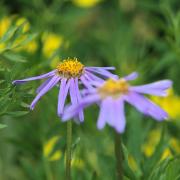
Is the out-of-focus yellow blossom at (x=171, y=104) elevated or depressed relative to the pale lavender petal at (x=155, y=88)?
elevated

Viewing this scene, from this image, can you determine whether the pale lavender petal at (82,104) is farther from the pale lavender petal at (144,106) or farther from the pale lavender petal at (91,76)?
the pale lavender petal at (91,76)

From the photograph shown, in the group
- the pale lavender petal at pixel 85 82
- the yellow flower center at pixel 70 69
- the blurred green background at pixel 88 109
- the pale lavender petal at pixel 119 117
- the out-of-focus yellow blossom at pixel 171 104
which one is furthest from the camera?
the out-of-focus yellow blossom at pixel 171 104

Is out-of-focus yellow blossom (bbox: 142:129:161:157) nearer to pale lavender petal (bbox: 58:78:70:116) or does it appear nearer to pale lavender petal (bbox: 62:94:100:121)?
pale lavender petal (bbox: 58:78:70:116)

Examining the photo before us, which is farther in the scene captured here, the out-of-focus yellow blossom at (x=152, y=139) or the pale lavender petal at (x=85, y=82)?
the out-of-focus yellow blossom at (x=152, y=139)

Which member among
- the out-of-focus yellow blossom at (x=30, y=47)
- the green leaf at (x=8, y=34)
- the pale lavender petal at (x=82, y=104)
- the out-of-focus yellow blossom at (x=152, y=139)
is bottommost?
the pale lavender petal at (x=82, y=104)

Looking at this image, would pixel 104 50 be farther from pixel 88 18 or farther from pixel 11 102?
pixel 11 102

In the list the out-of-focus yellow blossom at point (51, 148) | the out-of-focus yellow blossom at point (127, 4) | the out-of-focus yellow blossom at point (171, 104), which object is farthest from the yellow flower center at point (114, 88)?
the out-of-focus yellow blossom at point (127, 4)
